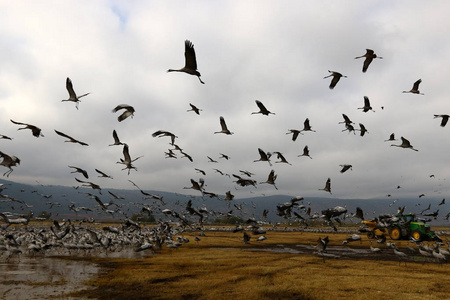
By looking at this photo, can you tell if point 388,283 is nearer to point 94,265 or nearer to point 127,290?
A: point 127,290

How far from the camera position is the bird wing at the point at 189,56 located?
29.2 feet

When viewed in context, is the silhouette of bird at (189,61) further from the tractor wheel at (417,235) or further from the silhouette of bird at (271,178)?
the tractor wheel at (417,235)

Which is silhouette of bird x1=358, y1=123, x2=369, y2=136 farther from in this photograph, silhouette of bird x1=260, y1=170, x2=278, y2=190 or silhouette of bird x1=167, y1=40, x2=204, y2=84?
silhouette of bird x1=167, y1=40, x2=204, y2=84

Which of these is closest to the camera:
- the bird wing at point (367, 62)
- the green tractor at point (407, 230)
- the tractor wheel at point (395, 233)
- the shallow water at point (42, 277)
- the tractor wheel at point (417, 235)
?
the shallow water at point (42, 277)

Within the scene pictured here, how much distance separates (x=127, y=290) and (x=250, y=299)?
5.70 metres

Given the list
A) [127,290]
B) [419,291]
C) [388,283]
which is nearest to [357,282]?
[388,283]

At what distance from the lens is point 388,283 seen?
1407 centimetres

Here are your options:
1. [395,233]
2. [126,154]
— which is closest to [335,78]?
[126,154]

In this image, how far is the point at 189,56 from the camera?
922 centimetres

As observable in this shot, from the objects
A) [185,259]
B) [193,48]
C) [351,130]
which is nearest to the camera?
[193,48]

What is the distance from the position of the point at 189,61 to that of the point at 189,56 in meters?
0.27

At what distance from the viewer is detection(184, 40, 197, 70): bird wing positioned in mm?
8889

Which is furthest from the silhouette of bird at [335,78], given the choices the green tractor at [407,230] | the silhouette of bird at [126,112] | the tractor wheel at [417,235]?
the tractor wheel at [417,235]

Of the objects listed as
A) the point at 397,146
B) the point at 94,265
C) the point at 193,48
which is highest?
the point at 193,48
